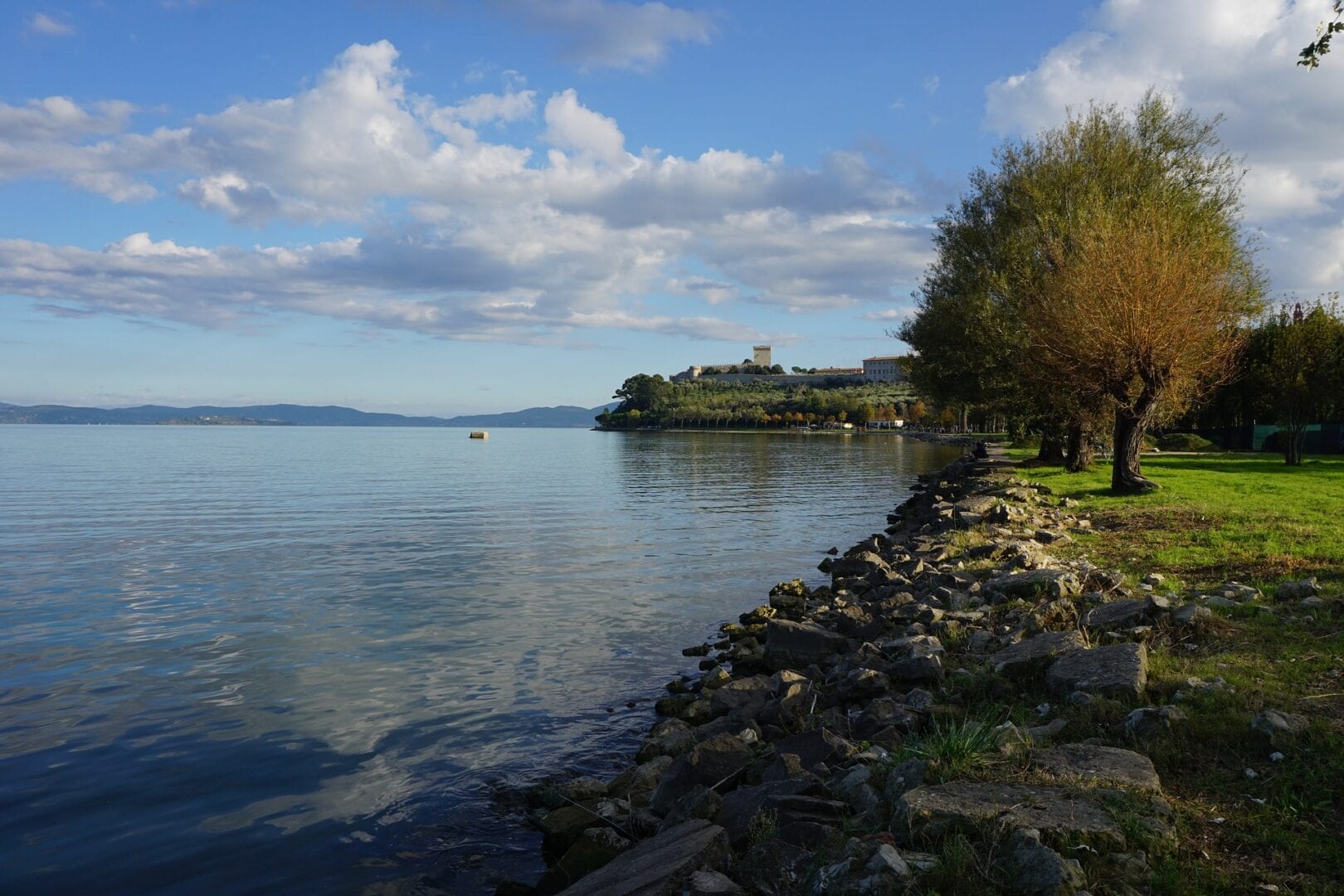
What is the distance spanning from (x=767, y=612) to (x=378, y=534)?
19.4 m

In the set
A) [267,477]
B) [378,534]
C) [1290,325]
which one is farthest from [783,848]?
[267,477]

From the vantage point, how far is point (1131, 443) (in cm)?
2952

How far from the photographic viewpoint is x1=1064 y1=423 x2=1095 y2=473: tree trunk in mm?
41750

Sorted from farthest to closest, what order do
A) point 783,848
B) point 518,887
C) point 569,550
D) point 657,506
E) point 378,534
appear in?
point 657,506 → point 378,534 → point 569,550 → point 518,887 → point 783,848

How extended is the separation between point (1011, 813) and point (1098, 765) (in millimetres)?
1325

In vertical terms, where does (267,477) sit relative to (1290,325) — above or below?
below

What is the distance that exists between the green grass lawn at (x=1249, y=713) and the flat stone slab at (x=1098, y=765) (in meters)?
0.25

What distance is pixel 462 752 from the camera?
39.8 ft

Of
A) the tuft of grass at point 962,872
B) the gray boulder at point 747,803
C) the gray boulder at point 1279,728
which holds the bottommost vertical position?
the gray boulder at point 747,803

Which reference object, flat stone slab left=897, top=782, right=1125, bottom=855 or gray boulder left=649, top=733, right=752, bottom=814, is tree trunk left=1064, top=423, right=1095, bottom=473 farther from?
flat stone slab left=897, top=782, right=1125, bottom=855

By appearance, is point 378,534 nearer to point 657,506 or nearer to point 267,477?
point 657,506

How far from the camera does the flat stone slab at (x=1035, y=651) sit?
30.8 ft

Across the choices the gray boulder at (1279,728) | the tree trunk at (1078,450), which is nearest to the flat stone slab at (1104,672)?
the gray boulder at (1279,728)

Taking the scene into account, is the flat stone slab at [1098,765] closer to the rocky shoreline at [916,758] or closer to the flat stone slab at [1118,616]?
the rocky shoreline at [916,758]
